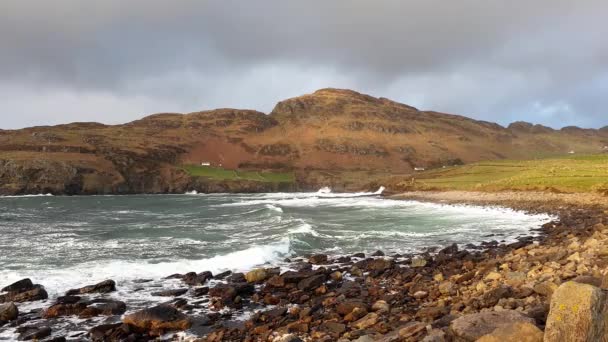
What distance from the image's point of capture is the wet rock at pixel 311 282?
18.9 meters

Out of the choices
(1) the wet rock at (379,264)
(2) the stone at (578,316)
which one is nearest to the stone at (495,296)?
(2) the stone at (578,316)

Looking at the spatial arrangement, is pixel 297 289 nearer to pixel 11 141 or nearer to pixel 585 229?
pixel 585 229

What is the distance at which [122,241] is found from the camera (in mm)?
33000

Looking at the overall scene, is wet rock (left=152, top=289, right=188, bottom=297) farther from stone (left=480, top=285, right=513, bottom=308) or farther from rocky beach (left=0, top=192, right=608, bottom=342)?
stone (left=480, top=285, right=513, bottom=308)

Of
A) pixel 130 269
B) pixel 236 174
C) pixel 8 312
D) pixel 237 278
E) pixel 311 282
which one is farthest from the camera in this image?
pixel 236 174

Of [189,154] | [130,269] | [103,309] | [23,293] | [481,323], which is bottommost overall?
[103,309]

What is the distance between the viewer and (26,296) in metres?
17.7

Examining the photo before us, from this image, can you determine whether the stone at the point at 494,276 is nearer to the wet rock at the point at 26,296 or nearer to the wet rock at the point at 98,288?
the wet rock at the point at 98,288

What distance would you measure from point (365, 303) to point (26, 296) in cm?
1385

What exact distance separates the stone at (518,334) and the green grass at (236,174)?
434 ft

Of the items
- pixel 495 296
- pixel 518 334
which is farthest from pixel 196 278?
pixel 518 334

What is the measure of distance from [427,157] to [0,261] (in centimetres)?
16330

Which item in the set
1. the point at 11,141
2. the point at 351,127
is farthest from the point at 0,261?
the point at 351,127

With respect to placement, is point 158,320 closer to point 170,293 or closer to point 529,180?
point 170,293
